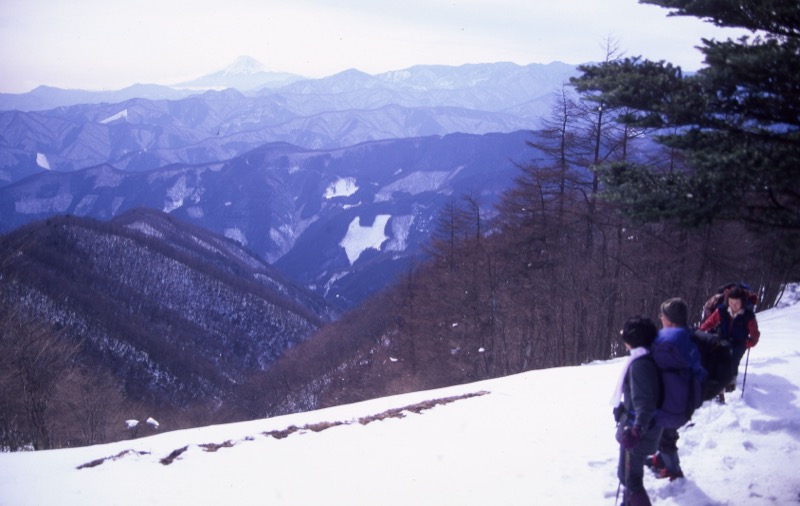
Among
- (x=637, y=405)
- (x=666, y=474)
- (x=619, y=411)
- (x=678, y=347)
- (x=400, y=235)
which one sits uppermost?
(x=678, y=347)

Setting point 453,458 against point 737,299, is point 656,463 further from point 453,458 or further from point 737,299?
point 453,458

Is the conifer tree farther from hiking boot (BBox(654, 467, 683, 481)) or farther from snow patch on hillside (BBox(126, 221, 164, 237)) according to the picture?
snow patch on hillside (BBox(126, 221, 164, 237))

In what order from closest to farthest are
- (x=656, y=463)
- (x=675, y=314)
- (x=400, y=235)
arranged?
1. (x=675, y=314)
2. (x=656, y=463)
3. (x=400, y=235)

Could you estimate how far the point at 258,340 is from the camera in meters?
Result: 100

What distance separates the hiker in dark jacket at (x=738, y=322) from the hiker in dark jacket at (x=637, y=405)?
2.05 meters

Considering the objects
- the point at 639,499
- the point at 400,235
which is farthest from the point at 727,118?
the point at 400,235

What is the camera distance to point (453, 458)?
729 cm

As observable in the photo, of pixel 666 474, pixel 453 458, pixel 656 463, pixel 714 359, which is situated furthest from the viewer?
pixel 453 458

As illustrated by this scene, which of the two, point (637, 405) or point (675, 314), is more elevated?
point (675, 314)

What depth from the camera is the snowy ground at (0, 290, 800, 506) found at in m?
5.60

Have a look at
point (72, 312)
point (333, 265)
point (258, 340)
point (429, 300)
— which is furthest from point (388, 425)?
point (333, 265)

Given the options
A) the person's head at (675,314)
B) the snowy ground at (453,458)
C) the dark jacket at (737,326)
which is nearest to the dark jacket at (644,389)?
the person's head at (675,314)

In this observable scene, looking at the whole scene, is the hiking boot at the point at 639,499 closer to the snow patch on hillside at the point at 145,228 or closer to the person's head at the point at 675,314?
the person's head at the point at 675,314

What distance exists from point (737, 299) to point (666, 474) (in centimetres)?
217
